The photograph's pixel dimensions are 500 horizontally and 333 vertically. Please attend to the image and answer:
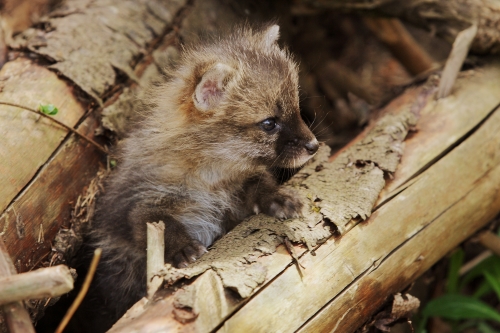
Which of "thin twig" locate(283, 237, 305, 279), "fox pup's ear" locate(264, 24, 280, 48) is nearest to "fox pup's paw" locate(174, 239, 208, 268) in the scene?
"thin twig" locate(283, 237, 305, 279)

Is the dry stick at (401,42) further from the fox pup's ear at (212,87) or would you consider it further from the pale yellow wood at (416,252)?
the fox pup's ear at (212,87)

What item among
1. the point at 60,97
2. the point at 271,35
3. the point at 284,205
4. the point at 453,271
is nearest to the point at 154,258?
the point at 284,205

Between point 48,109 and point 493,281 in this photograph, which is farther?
point 493,281

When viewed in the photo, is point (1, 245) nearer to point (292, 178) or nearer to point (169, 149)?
point (169, 149)

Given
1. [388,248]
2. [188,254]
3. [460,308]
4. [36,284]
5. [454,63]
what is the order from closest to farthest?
[36,284] → [188,254] → [388,248] → [460,308] → [454,63]

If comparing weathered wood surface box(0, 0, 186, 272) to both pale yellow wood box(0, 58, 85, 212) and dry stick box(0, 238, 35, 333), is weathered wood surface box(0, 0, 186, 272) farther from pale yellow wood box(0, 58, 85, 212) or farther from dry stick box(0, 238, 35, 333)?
dry stick box(0, 238, 35, 333)

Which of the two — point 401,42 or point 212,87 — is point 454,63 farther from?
point 212,87
